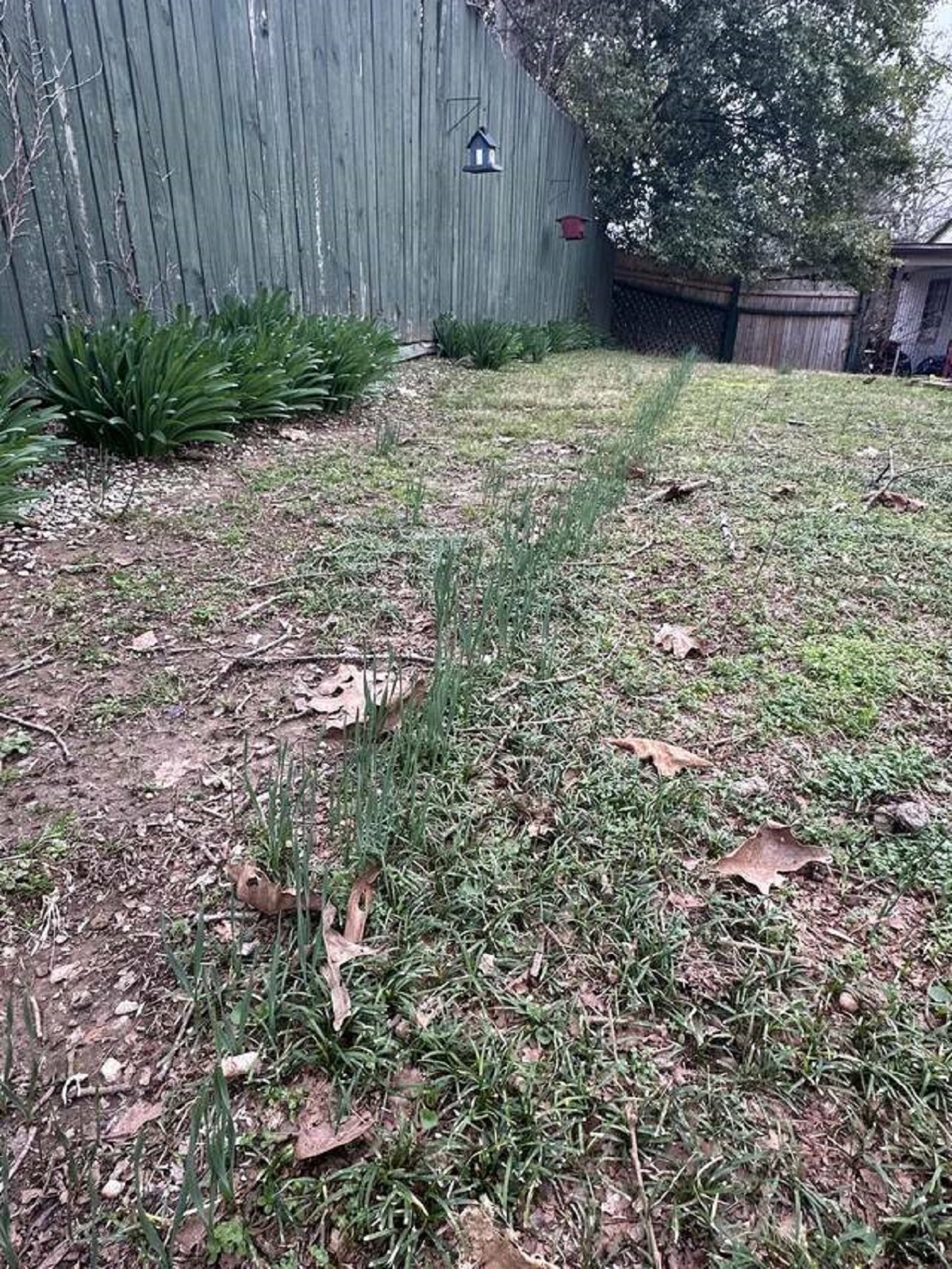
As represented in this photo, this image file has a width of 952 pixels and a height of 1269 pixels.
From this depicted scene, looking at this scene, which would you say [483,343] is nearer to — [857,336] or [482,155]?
[482,155]

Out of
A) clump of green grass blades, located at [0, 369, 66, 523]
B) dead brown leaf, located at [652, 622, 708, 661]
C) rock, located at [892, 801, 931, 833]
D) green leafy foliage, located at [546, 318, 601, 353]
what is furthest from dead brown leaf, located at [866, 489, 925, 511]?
green leafy foliage, located at [546, 318, 601, 353]

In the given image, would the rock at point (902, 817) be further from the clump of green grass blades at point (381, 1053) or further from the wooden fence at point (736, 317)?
the wooden fence at point (736, 317)

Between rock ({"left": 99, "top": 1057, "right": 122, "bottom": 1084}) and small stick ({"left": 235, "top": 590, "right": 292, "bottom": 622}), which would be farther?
small stick ({"left": 235, "top": 590, "right": 292, "bottom": 622})

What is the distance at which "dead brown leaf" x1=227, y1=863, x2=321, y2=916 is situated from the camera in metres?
0.89

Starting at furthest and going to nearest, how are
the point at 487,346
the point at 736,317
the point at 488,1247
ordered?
the point at 736,317 → the point at 487,346 → the point at 488,1247

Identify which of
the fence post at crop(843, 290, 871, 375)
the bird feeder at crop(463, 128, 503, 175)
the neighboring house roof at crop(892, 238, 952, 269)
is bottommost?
the fence post at crop(843, 290, 871, 375)

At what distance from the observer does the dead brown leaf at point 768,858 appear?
967 millimetres

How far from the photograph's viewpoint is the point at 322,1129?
0.68 m

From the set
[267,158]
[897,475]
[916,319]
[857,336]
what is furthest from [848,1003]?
[916,319]

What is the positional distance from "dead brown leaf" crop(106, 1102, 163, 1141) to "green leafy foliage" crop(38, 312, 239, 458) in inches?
83.5

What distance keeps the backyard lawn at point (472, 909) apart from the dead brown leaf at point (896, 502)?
21.5 inches

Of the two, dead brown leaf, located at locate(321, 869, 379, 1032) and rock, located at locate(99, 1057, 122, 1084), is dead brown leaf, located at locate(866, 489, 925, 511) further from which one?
rock, located at locate(99, 1057, 122, 1084)

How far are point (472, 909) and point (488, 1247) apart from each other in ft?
1.14

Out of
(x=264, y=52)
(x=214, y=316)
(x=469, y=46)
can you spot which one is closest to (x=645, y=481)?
(x=214, y=316)
